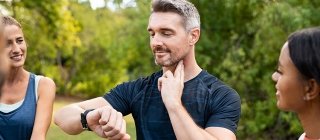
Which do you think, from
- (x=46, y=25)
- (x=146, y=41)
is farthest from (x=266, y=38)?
(x=46, y=25)

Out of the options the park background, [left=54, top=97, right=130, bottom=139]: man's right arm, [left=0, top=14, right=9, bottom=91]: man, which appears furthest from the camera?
the park background

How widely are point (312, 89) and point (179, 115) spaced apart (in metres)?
0.70

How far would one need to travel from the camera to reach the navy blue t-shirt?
2748 millimetres

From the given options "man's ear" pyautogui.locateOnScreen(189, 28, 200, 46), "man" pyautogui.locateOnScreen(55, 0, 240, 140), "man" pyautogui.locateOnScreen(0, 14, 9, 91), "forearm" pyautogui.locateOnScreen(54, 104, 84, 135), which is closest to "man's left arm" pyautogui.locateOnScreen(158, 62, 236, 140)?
"man" pyautogui.locateOnScreen(55, 0, 240, 140)

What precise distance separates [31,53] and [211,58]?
13.9 meters

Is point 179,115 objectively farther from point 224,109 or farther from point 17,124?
point 17,124

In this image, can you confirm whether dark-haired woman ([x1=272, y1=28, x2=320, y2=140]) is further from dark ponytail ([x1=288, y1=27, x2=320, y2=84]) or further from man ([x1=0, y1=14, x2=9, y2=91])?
man ([x1=0, y1=14, x2=9, y2=91])

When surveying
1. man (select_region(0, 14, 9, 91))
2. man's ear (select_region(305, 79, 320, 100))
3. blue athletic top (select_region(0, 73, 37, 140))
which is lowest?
blue athletic top (select_region(0, 73, 37, 140))

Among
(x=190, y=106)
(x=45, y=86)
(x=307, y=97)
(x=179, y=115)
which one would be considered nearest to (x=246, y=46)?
(x=45, y=86)

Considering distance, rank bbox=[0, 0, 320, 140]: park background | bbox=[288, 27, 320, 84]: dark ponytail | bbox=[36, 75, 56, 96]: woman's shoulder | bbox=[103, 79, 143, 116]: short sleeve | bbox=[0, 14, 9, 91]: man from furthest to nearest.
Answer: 1. bbox=[0, 0, 320, 140]: park background
2. bbox=[36, 75, 56, 96]: woman's shoulder
3. bbox=[103, 79, 143, 116]: short sleeve
4. bbox=[288, 27, 320, 84]: dark ponytail
5. bbox=[0, 14, 9, 91]: man

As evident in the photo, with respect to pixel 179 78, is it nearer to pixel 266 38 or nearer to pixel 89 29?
pixel 266 38

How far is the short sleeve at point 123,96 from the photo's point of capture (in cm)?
299

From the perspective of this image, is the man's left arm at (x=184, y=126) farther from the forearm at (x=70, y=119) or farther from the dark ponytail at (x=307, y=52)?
the dark ponytail at (x=307, y=52)

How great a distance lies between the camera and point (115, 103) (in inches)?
118
